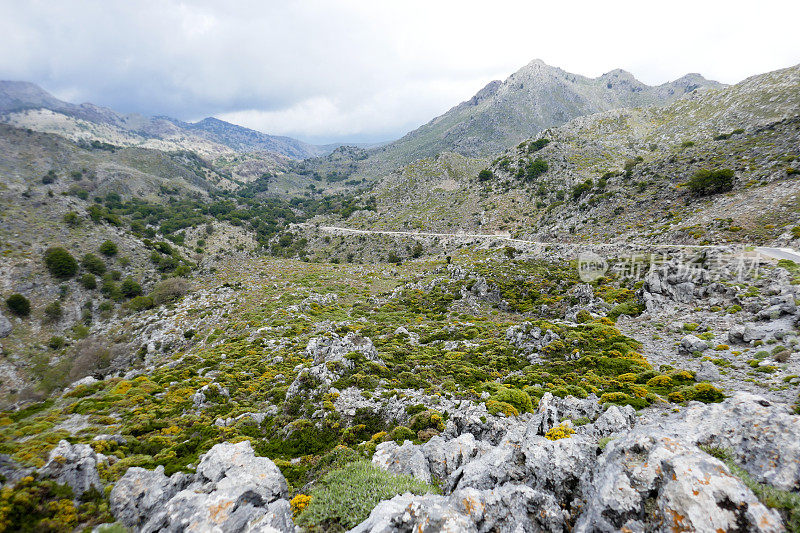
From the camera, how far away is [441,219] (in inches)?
4537

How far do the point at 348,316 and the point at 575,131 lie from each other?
12429cm

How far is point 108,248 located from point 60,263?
588 inches

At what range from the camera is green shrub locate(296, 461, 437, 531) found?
1032 centimetres

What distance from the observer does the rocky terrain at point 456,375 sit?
8.91m

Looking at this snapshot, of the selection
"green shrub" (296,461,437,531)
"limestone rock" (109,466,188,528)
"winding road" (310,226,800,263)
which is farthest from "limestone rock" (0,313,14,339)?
"winding road" (310,226,800,263)

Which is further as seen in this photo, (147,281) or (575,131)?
(575,131)

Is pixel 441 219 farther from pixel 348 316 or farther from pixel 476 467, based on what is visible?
pixel 476 467

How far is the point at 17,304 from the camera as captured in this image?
60781 millimetres

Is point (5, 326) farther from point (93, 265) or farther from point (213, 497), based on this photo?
point (213, 497)

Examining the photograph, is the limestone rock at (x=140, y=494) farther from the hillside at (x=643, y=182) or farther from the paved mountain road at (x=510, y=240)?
the hillside at (x=643, y=182)

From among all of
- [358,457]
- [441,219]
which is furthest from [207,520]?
[441,219]

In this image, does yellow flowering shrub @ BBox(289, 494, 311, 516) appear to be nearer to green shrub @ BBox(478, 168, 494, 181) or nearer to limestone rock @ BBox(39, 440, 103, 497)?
limestone rock @ BBox(39, 440, 103, 497)

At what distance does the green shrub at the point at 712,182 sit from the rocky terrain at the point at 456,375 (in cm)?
29

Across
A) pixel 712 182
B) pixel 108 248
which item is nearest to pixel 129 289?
pixel 108 248
